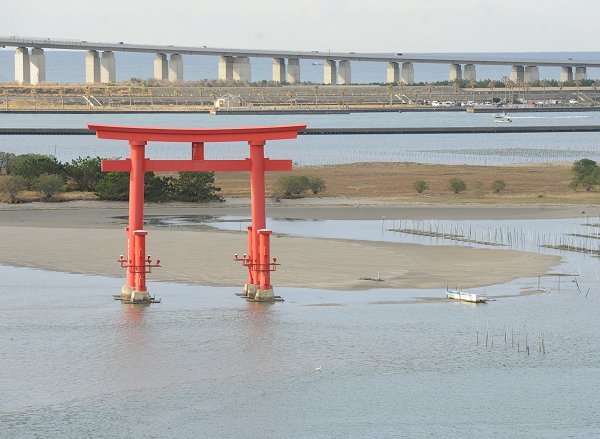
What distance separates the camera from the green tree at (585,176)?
7188cm

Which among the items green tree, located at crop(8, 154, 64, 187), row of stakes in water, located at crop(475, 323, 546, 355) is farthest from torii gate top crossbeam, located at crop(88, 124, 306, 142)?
green tree, located at crop(8, 154, 64, 187)

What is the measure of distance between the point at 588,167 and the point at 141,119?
10486cm

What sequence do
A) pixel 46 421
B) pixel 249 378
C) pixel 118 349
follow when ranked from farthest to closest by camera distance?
pixel 118 349
pixel 249 378
pixel 46 421

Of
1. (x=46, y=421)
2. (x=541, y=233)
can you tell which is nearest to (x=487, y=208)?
(x=541, y=233)

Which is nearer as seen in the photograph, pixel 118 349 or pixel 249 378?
pixel 249 378

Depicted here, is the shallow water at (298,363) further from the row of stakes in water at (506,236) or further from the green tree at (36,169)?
the green tree at (36,169)

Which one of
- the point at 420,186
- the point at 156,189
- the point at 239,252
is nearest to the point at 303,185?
the point at 420,186

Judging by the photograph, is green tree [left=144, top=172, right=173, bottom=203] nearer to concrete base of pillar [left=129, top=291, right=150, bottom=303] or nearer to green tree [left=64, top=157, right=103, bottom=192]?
green tree [left=64, top=157, right=103, bottom=192]

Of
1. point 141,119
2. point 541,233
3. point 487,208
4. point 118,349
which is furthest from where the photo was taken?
point 141,119

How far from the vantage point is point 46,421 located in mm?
28406

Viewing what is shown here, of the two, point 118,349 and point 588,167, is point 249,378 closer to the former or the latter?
point 118,349

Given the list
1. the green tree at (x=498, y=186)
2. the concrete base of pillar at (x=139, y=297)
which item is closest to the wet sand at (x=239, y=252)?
the concrete base of pillar at (x=139, y=297)

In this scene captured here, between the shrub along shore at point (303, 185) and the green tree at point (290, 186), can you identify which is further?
the green tree at point (290, 186)

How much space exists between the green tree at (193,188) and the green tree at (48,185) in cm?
576
